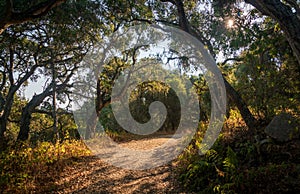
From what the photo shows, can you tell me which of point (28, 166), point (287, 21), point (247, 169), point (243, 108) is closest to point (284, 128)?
point (247, 169)

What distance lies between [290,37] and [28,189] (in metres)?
6.16

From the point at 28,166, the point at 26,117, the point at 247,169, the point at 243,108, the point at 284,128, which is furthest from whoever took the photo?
the point at 26,117

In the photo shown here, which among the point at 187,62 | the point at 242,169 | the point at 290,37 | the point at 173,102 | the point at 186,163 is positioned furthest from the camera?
the point at 173,102

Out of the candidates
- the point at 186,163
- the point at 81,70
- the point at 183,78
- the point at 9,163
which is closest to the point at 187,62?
the point at 183,78

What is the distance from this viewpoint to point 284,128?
5.42 meters

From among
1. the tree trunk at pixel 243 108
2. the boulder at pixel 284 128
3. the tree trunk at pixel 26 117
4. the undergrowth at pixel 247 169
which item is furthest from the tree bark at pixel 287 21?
the tree trunk at pixel 26 117

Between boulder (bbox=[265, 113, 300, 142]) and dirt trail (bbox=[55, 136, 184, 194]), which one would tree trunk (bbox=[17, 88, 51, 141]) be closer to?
dirt trail (bbox=[55, 136, 184, 194])

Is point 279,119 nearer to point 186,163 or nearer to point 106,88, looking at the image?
point 186,163

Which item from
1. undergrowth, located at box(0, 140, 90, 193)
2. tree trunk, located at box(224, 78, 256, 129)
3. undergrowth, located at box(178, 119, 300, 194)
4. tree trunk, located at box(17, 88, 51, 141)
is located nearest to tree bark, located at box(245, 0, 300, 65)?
undergrowth, located at box(178, 119, 300, 194)

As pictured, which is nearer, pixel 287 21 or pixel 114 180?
pixel 287 21

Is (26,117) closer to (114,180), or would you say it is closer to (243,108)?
(114,180)

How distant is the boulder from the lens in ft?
17.4

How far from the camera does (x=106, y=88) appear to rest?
13984 mm

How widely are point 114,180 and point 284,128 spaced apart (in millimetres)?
4315
